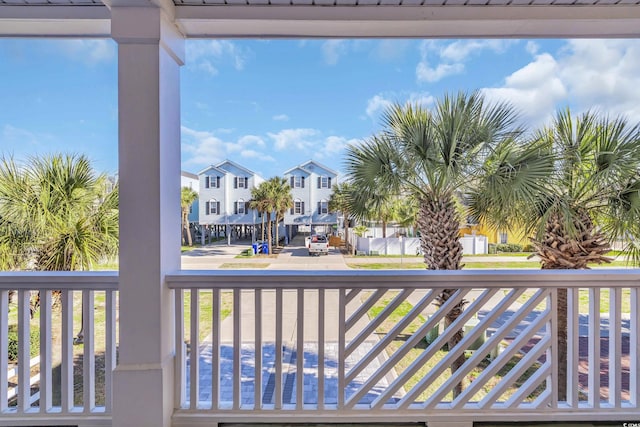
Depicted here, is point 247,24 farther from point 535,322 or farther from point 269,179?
point 535,322

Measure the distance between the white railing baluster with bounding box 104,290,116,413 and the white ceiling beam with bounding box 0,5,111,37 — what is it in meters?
1.43

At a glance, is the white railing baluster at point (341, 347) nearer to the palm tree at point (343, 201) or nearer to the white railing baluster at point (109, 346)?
the palm tree at point (343, 201)

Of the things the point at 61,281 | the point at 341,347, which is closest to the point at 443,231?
the point at 341,347

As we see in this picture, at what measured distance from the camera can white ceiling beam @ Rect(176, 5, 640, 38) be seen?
151cm

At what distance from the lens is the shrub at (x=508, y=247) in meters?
2.23

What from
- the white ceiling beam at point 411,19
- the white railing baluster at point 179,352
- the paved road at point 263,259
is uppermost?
the white ceiling beam at point 411,19

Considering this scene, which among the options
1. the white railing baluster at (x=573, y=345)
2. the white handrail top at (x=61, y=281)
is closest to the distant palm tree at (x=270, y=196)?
the white handrail top at (x=61, y=281)

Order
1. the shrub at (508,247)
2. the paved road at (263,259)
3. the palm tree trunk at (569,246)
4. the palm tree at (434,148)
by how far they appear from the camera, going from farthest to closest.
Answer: the palm tree trunk at (569,246) < the palm tree at (434,148) < the shrub at (508,247) < the paved road at (263,259)

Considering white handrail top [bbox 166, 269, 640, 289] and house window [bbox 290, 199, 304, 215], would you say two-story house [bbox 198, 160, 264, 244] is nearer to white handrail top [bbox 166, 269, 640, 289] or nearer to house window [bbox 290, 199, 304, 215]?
house window [bbox 290, 199, 304, 215]

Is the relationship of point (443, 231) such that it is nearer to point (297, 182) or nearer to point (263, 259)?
point (297, 182)

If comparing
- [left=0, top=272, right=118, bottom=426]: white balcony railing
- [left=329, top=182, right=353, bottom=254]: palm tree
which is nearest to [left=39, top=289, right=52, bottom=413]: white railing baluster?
[left=0, top=272, right=118, bottom=426]: white balcony railing

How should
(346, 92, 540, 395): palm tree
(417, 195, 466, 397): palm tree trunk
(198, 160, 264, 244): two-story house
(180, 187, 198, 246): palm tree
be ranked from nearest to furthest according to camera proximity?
(180, 187, 198, 246): palm tree
(198, 160, 264, 244): two-story house
(346, 92, 540, 395): palm tree
(417, 195, 466, 397): palm tree trunk

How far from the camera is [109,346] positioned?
4.83 ft

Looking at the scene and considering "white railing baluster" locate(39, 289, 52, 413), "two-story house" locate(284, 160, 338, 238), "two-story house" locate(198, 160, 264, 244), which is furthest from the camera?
"two-story house" locate(284, 160, 338, 238)
